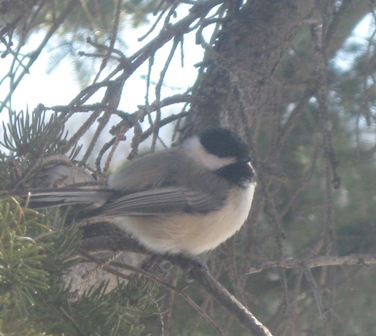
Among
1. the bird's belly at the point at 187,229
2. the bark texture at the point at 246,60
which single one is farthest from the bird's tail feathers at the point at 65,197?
the bark texture at the point at 246,60

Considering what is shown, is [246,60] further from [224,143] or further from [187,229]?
[187,229]

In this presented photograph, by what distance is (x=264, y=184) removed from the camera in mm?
2422

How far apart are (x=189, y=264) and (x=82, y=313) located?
2.65 feet

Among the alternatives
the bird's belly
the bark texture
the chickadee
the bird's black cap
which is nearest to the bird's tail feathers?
the chickadee

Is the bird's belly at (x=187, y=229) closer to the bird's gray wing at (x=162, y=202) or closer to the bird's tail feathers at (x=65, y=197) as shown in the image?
the bird's gray wing at (x=162, y=202)

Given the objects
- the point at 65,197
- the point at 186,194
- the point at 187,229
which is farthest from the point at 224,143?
the point at 65,197

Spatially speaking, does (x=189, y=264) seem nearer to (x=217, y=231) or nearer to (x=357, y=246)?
(x=217, y=231)

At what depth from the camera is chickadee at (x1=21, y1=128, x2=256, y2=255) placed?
2512 mm

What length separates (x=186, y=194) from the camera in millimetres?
2639

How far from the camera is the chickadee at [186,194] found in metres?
2.51

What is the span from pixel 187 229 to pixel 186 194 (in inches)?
5.0

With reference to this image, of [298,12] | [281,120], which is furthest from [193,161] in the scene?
[281,120]

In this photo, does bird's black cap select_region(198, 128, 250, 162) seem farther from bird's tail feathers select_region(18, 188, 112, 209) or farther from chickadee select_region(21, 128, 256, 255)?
bird's tail feathers select_region(18, 188, 112, 209)

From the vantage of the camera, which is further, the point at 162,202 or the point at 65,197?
the point at 162,202
